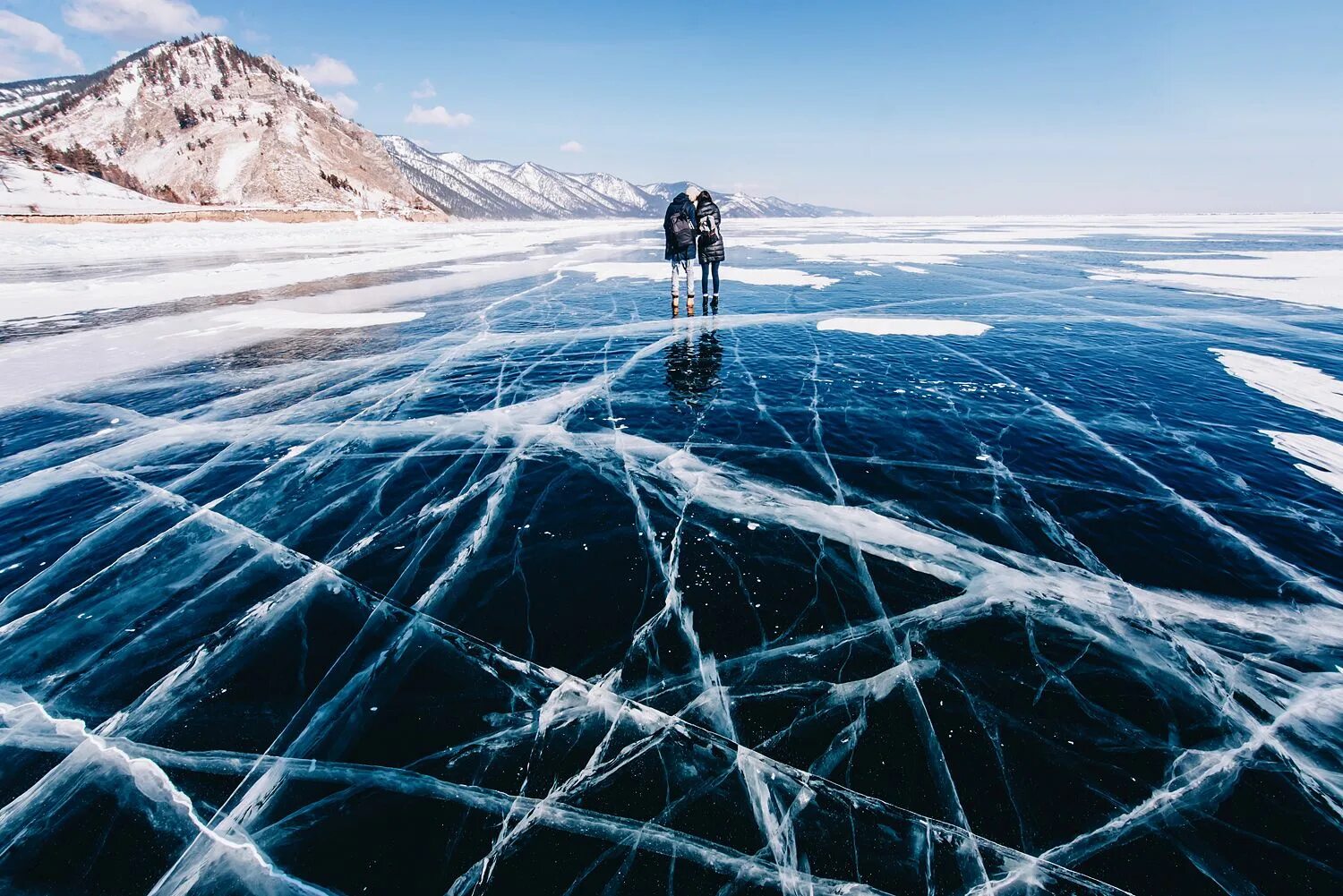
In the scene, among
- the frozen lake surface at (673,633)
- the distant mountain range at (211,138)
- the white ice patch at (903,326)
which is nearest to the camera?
the frozen lake surface at (673,633)

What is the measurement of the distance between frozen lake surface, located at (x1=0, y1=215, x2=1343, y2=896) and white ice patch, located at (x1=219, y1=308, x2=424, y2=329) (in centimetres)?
405

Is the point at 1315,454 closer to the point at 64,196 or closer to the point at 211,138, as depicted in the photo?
the point at 64,196

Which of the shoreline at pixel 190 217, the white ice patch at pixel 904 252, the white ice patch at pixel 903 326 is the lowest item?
the white ice patch at pixel 903 326

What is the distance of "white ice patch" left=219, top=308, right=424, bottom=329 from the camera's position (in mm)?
12688

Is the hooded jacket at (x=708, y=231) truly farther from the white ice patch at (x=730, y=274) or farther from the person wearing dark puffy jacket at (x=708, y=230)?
the white ice patch at (x=730, y=274)

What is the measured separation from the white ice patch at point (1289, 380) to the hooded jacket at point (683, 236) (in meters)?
10.3

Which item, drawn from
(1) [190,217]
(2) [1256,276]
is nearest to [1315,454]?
(2) [1256,276]

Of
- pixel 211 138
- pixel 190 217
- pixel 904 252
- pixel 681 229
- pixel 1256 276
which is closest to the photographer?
pixel 681 229

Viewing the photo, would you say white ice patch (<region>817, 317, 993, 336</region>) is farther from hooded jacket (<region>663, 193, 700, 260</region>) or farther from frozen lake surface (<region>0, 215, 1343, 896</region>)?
hooded jacket (<region>663, 193, 700, 260</region>)

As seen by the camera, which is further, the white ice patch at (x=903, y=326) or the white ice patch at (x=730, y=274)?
the white ice patch at (x=730, y=274)

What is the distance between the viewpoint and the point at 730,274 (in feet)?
70.9

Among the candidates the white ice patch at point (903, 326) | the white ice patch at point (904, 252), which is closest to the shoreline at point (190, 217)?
the white ice patch at point (904, 252)

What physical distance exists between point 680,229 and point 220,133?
128 m

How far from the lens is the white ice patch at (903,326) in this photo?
11789 mm
